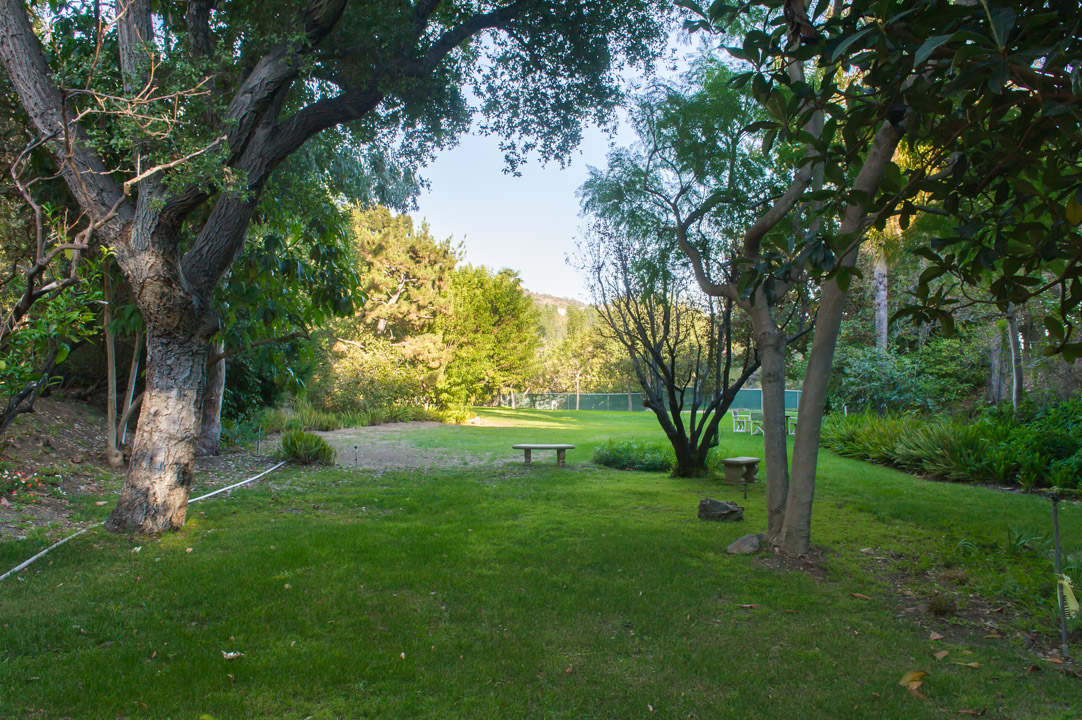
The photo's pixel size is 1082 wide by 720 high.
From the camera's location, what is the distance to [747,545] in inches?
217

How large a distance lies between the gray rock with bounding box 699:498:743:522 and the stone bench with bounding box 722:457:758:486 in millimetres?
2670

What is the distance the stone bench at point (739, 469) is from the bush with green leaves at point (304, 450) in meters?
6.71

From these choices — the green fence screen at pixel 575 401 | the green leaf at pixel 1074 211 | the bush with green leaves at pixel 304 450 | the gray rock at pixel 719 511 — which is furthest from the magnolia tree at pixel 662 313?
the green fence screen at pixel 575 401

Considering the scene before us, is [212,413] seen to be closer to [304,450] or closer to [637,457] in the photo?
[304,450]

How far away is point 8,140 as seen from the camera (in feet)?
25.3

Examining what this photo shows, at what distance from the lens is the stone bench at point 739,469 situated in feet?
31.2

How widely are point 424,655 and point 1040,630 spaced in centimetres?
372

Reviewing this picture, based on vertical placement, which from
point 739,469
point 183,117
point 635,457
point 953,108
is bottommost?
point 635,457

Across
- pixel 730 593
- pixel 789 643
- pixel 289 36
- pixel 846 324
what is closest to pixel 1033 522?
pixel 730 593

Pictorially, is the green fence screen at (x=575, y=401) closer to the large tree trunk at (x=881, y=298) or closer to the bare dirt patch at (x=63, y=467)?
the large tree trunk at (x=881, y=298)

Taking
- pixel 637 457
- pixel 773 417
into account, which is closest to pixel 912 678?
pixel 773 417

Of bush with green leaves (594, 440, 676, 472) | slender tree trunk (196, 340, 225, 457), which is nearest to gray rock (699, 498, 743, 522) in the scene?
bush with green leaves (594, 440, 676, 472)

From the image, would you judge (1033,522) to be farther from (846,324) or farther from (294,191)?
(846,324)

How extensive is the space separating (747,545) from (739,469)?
13.9 feet
